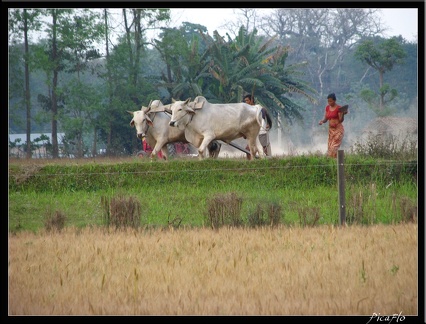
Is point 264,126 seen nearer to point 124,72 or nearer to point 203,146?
point 203,146

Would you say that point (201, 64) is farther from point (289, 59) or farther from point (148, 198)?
point (289, 59)

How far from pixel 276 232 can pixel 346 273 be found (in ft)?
8.26

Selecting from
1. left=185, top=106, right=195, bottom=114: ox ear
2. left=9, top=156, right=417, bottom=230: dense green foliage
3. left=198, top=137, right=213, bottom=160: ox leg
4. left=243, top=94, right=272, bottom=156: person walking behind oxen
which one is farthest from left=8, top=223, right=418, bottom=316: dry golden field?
left=243, top=94, right=272, bottom=156: person walking behind oxen

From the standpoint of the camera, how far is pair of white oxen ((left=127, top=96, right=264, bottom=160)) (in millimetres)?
16609

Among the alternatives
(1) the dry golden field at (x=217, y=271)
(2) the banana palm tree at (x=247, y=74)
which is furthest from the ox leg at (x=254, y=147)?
(1) the dry golden field at (x=217, y=271)

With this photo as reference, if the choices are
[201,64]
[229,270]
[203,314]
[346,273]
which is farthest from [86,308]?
[201,64]

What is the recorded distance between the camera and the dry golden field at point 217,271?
7121 mm

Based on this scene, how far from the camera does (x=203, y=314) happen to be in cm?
689

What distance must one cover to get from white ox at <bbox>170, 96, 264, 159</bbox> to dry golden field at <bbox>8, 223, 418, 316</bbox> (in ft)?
18.3

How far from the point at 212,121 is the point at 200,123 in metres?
0.24

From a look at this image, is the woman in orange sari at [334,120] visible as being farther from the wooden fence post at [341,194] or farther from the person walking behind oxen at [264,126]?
the wooden fence post at [341,194]

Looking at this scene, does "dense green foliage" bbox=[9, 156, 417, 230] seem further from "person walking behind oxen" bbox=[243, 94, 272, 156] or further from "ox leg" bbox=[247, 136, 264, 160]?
"person walking behind oxen" bbox=[243, 94, 272, 156]

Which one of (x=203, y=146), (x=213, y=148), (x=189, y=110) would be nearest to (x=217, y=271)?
(x=203, y=146)

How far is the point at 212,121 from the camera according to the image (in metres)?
16.8
